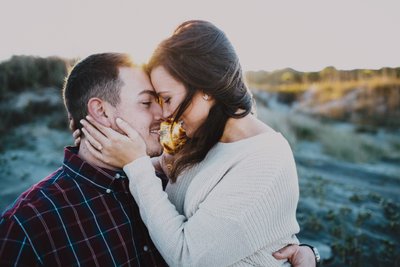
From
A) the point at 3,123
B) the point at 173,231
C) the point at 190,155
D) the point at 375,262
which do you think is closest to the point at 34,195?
the point at 173,231

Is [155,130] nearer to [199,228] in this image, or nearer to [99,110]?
[99,110]

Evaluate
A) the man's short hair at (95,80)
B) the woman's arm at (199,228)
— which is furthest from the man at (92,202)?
the woman's arm at (199,228)

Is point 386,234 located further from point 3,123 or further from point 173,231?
point 3,123

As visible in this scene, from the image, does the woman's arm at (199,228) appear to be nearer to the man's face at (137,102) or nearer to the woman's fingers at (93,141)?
the woman's fingers at (93,141)

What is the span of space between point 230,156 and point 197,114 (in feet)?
1.20

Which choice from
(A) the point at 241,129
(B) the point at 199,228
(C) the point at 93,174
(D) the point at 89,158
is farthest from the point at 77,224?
(A) the point at 241,129

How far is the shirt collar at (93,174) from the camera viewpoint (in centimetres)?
217

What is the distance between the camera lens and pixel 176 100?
2.25 m

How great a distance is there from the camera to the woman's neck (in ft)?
7.49

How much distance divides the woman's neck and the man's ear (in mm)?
746

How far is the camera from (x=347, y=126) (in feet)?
43.6

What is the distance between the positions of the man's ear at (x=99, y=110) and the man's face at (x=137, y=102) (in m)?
0.05

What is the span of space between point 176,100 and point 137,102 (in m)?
0.29

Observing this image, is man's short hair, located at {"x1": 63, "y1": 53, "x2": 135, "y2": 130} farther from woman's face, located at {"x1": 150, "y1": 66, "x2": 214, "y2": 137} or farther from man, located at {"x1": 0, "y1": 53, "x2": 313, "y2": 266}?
woman's face, located at {"x1": 150, "y1": 66, "x2": 214, "y2": 137}
